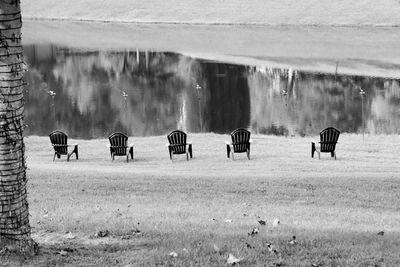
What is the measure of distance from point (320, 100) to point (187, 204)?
30489mm

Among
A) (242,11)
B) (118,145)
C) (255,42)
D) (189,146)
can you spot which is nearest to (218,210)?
(189,146)

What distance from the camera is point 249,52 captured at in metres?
67.0

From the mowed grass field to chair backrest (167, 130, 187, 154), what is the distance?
60cm

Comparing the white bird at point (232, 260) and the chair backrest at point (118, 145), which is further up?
the chair backrest at point (118, 145)

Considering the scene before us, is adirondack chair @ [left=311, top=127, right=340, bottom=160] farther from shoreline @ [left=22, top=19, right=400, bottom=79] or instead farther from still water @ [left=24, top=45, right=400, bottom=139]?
shoreline @ [left=22, top=19, right=400, bottom=79]

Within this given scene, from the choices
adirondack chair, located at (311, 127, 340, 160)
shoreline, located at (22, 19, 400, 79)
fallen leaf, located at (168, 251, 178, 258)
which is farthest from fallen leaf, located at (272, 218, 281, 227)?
shoreline, located at (22, 19, 400, 79)

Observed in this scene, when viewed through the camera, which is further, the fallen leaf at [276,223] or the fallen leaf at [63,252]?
the fallen leaf at [276,223]

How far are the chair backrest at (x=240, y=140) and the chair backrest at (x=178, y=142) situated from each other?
173 cm

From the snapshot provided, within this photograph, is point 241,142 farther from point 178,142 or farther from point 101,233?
point 101,233

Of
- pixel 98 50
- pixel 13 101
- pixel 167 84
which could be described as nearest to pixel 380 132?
pixel 167 84

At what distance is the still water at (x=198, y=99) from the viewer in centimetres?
3738

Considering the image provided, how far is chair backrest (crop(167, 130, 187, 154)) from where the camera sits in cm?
2538

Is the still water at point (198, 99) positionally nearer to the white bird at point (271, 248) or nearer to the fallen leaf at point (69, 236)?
the fallen leaf at point (69, 236)

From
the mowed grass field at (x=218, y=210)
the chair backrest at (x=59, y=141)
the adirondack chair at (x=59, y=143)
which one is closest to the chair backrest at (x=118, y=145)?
the mowed grass field at (x=218, y=210)
